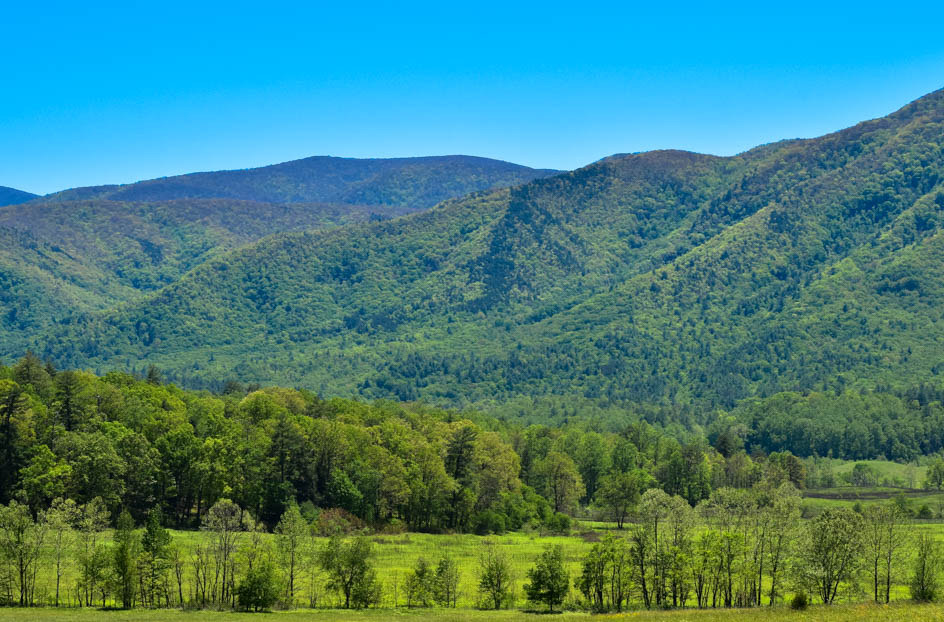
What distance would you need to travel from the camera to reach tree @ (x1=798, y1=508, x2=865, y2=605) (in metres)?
83.2

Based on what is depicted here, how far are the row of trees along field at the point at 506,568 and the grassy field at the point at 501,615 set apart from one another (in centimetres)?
481

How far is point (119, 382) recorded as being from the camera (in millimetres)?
158000

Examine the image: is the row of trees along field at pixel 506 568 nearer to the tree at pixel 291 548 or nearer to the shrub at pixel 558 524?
the tree at pixel 291 548

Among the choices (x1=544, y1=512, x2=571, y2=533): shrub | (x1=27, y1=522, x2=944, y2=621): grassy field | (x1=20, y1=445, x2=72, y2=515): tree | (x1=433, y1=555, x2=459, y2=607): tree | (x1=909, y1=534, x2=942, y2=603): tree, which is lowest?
(x1=544, y1=512, x2=571, y2=533): shrub

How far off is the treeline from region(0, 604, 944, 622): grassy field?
44984 millimetres

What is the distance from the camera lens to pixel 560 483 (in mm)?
170500

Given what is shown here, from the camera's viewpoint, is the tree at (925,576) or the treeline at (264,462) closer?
the tree at (925,576)

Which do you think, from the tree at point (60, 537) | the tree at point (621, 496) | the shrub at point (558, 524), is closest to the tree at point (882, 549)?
the shrub at point (558, 524)

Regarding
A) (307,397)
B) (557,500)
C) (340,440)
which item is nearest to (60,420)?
(340,440)

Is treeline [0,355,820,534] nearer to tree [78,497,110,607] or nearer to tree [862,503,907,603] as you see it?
tree [78,497,110,607]

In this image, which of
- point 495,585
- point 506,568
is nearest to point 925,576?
point 506,568

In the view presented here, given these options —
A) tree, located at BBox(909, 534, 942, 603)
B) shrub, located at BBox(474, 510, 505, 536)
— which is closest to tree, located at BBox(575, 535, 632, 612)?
tree, located at BBox(909, 534, 942, 603)

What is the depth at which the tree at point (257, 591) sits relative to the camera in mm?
78688

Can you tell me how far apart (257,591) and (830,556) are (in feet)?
176
